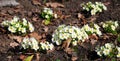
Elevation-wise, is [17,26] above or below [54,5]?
above

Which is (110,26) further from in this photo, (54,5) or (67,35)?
(54,5)

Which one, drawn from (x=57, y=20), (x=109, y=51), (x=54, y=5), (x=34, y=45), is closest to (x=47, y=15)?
(x=57, y=20)

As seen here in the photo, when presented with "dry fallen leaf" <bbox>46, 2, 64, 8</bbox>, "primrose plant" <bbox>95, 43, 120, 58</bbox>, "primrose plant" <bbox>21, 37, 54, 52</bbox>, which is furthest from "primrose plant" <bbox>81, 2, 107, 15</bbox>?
"primrose plant" <bbox>21, 37, 54, 52</bbox>

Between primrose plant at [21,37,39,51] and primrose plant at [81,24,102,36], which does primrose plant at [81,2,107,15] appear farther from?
primrose plant at [21,37,39,51]

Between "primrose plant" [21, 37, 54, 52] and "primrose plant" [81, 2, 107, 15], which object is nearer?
"primrose plant" [21, 37, 54, 52]

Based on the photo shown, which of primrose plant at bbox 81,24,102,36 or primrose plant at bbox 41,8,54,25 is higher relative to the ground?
primrose plant at bbox 41,8,54,25

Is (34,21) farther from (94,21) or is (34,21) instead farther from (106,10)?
(106,10)

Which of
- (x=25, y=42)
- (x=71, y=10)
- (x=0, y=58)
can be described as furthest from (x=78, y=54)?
(x=71, y=10)
